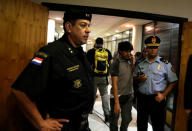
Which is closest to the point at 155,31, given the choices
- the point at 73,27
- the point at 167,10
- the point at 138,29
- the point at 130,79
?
the point at 138,29

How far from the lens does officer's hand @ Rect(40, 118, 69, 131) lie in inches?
32.3

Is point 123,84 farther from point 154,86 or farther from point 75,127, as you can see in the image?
point 75,127

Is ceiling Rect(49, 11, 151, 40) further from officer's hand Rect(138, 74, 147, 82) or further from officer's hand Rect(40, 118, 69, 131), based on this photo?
officer's hand Rect(40, 118, 69, 131)

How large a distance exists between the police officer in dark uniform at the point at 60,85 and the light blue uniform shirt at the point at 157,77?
112 cm

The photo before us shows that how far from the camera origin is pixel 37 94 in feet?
2.67

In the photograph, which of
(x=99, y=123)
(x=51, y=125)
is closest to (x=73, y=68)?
(x=51, y=125)

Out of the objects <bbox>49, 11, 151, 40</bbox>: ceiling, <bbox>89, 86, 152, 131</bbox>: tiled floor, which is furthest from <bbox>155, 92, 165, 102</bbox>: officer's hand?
<bbox>49, 11, 151, 40</bbox>: ceiling

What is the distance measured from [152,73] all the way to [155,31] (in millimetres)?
3416

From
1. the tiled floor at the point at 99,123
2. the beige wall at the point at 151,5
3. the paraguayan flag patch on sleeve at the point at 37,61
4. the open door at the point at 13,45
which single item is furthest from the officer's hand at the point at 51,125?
the tiled floor at the point at 99,123

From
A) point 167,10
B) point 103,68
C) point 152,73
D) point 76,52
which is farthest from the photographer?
point 103,68

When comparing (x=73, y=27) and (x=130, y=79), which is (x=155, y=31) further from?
(x=73, y=27)

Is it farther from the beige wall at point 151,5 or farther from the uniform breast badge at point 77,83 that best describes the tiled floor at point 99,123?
the beige wall at point 151,5

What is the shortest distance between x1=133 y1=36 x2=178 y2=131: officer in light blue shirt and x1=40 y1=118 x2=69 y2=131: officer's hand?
53.3 inches

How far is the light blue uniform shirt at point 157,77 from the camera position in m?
1.86
